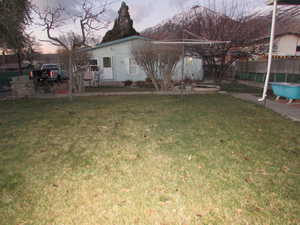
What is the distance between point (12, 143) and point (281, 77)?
528 inches

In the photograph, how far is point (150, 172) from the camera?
271cm

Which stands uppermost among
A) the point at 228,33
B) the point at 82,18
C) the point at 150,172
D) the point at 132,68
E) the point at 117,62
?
the point at 82,18

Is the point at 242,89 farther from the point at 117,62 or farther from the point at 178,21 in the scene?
the point at 178,21

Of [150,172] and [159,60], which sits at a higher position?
[159,60]

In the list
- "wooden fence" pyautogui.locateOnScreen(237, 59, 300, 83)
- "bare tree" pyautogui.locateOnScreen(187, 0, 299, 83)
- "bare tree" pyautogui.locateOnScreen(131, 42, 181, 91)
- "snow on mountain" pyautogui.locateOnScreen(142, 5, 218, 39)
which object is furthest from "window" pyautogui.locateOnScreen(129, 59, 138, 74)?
"wooden fence" pyautogui.locateOnScreen(237, 59, 300, 83)

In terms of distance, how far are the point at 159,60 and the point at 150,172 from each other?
8.20 meters

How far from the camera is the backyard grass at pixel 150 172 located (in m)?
1.97

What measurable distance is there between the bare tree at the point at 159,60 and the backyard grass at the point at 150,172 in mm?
5796

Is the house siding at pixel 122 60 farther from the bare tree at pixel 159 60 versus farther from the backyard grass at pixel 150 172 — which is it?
the backyard grass at pixel 150 172

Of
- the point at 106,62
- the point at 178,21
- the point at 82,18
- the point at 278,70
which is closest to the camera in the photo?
the point at 82,18

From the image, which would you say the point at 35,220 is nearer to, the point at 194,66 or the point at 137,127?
the point at 137,127

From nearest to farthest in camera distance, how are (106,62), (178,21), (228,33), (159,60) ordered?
(159,60)
(228,33)
(106,62)
(178,21)

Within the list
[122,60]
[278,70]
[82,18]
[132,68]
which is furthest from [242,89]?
[82,18]

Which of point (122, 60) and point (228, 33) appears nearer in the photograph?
point (228, 33)
